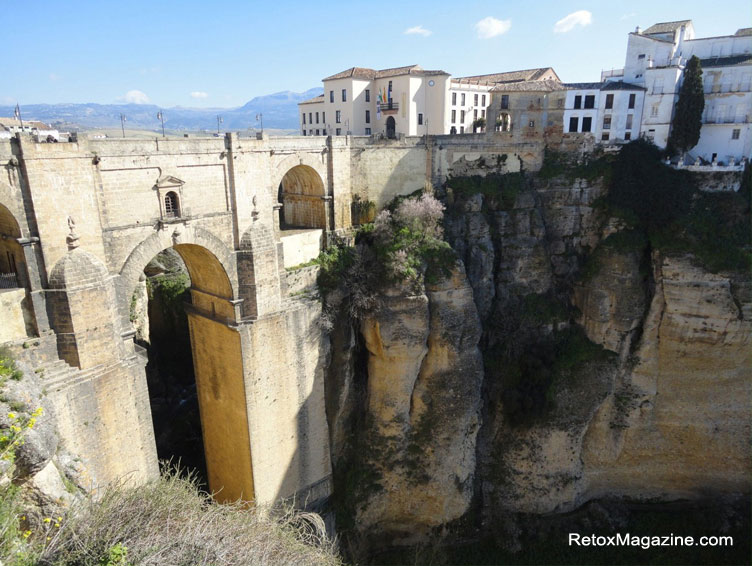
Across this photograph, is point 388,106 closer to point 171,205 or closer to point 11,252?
point 171,205

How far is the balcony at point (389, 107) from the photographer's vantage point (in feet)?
88.1

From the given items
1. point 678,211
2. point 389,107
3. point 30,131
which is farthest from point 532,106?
point 30,131

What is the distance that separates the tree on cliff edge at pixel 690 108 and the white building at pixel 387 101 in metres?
10.3

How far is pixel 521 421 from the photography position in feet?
63.4

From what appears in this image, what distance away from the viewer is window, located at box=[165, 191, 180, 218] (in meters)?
13.3

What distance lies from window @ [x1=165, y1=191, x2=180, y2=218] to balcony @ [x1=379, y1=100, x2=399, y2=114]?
1624 centimetres

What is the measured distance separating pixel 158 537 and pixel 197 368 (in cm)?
972

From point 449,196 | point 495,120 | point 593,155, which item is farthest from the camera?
point 495,120

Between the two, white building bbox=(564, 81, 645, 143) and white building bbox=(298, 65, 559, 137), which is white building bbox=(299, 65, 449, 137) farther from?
white building bbox=(564, 81, 645, 143)

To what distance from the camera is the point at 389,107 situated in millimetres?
27062

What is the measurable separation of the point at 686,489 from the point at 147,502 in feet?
70.2

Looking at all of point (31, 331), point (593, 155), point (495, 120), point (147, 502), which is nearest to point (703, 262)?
point (593, 155)

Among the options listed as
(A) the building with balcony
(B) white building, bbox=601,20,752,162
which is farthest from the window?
(B) white building, bbox=601,20,752,162

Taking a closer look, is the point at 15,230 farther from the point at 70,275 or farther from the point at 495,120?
the point at 495,120
